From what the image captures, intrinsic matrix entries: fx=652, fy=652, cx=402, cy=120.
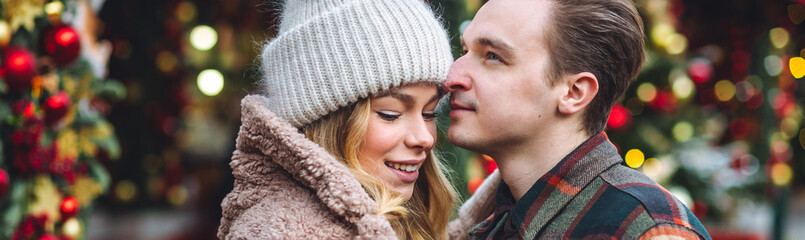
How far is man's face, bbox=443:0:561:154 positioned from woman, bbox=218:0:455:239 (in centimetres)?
11

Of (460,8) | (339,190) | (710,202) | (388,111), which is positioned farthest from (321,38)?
(710,202)

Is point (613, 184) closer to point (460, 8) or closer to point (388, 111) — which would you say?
point (388, 111)

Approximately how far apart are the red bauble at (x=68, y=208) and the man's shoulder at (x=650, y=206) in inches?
97.6

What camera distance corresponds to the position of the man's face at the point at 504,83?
2219mm

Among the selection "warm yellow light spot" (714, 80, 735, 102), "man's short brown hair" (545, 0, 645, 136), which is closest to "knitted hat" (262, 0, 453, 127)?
"man's short brown hair" (545, 0, 645, 136)

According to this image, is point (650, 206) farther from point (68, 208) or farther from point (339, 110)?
point (68, 208)

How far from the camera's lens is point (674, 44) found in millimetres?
4758

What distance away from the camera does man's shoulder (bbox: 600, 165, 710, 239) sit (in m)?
1.80

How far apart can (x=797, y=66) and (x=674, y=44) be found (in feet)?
Answer: 8.96

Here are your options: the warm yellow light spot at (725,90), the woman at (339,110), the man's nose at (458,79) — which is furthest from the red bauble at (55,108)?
the warm yellow light spot at (725,90)

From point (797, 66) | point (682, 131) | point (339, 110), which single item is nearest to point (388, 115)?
point (339, 110)

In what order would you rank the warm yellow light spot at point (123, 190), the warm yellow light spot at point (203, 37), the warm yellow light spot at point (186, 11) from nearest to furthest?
the warm yellow light spot at point (186, 11) < the warm yellow light spot at point (203, 37) < the warm yellow light spot at point (123, 190)

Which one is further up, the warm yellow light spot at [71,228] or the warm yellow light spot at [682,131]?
the warm yellow light spot at [71,228]

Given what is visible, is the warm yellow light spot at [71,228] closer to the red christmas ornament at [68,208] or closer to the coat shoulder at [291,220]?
the red christmas ornament at [68,208]
